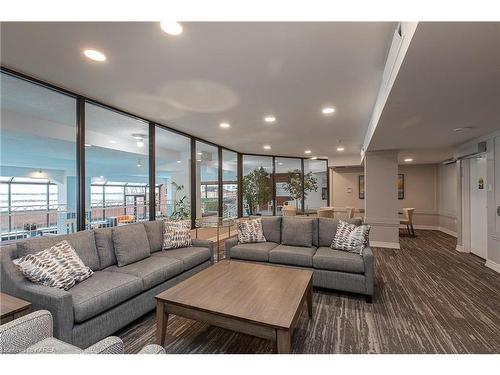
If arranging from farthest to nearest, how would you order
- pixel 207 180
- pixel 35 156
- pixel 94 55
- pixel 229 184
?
pixel 229 184
pixel 207 180
pixel 35 156
pixel 94 55

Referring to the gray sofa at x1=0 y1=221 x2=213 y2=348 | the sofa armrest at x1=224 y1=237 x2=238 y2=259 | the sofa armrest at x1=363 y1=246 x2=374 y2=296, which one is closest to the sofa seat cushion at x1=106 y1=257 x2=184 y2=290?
the gray sofa at x1=0 y1=221 x2=213 y2=348

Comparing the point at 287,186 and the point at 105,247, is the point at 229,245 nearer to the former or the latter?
the point at 105,247

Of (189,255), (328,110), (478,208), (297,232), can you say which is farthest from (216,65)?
(478,208)

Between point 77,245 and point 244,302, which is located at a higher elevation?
point 77,245

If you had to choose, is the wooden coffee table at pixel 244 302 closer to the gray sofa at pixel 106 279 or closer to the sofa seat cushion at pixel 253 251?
the gray sofa at pixel 106 279

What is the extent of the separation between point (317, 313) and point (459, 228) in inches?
183

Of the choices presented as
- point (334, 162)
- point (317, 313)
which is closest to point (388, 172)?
point (334, 162)

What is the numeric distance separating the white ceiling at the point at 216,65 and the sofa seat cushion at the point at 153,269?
209cm

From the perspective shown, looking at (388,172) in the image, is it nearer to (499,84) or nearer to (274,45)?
(499,84)

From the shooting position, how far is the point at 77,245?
248 cm

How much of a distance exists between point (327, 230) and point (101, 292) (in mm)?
2977

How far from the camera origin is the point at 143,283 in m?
2.43

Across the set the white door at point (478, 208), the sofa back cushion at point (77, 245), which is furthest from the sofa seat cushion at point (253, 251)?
the white door at point (478, 208)
